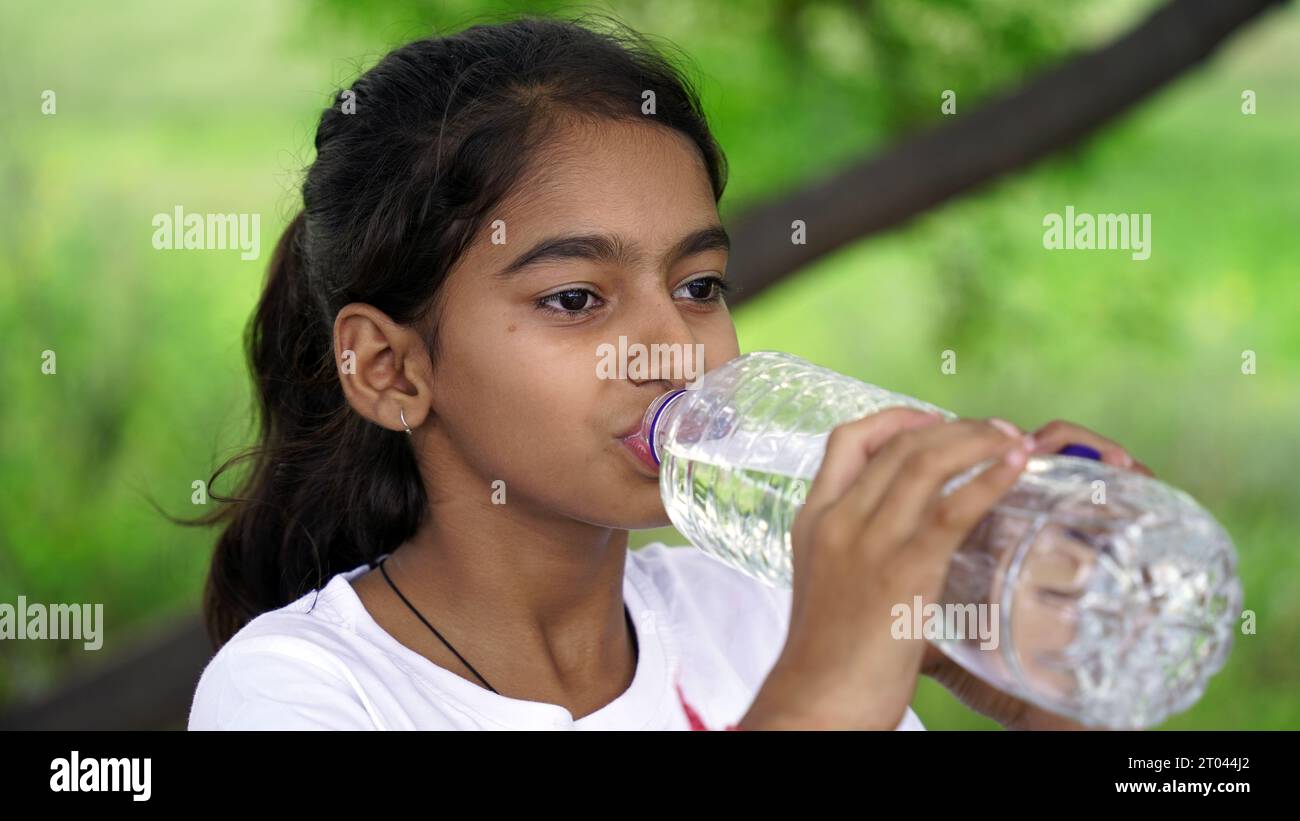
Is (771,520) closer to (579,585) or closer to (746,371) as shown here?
(746,371)

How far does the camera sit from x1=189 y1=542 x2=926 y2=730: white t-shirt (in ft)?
3.34

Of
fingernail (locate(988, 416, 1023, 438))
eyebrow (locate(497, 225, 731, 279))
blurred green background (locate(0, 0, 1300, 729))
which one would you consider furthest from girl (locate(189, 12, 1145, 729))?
blurred green background (locate(0, 0, 1300, 729))

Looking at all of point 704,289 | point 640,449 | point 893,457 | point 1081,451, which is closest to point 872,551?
point 893,457

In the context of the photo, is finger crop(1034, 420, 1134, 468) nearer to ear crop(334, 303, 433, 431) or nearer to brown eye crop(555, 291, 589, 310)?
brown eye crop(555, 291, 589, 310)

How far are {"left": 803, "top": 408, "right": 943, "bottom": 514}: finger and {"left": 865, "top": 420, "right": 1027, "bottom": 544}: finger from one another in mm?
36

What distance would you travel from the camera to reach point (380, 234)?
1195 millimetres

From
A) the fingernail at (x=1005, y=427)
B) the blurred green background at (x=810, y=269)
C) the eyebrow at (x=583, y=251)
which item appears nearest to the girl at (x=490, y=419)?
the eyebrow at (x=583, y=251)

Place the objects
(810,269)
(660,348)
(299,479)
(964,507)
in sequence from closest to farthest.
Answer: (964,507) → (660,348) → (299,479) → (810,269)

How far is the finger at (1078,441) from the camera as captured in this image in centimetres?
88

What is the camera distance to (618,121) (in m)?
1.18

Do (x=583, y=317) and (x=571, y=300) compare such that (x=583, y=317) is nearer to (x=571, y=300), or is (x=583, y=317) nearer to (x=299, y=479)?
(x=571, y=300)

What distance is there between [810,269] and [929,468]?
203cm

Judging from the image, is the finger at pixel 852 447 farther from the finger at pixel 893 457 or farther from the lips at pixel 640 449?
the lips at pixel 640 449
